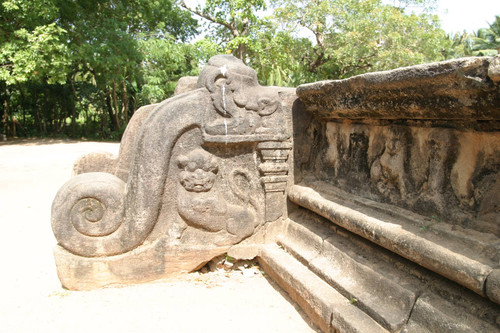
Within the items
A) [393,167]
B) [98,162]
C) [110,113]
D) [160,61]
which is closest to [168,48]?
[160,61]

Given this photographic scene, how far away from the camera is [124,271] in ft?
8.87

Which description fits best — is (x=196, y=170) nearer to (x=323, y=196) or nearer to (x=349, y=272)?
(x=323, y=196)

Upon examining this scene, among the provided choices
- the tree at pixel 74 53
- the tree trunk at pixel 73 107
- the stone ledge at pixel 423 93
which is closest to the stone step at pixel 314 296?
the stone ledge at pixel 423 93

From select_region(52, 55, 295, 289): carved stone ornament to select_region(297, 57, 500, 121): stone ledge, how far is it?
0.62 metres

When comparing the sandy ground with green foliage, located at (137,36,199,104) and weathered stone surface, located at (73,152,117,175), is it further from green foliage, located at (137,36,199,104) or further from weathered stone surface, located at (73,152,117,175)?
green foliage, located at (137,36,199,104)

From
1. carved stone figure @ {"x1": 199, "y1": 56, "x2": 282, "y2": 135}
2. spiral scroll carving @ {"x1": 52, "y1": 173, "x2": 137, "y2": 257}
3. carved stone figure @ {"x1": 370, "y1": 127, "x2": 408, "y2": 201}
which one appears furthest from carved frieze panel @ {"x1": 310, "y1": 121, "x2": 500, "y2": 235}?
spiral scroll carving @ {"x1": 52, "y1": 173, "x2": 137, "y2": 257}

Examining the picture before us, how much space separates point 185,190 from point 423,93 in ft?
5.87

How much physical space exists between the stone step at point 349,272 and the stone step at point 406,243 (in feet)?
0.52

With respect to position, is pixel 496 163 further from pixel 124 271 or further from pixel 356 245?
pixel 124 271

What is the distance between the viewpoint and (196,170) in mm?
2793

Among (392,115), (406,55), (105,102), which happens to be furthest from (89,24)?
(392,115)

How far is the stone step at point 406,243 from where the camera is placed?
1.53 m

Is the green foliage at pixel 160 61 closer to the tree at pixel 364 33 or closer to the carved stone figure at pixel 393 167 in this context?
the tree at pixel 364 33

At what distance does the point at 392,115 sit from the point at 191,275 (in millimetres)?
1907
